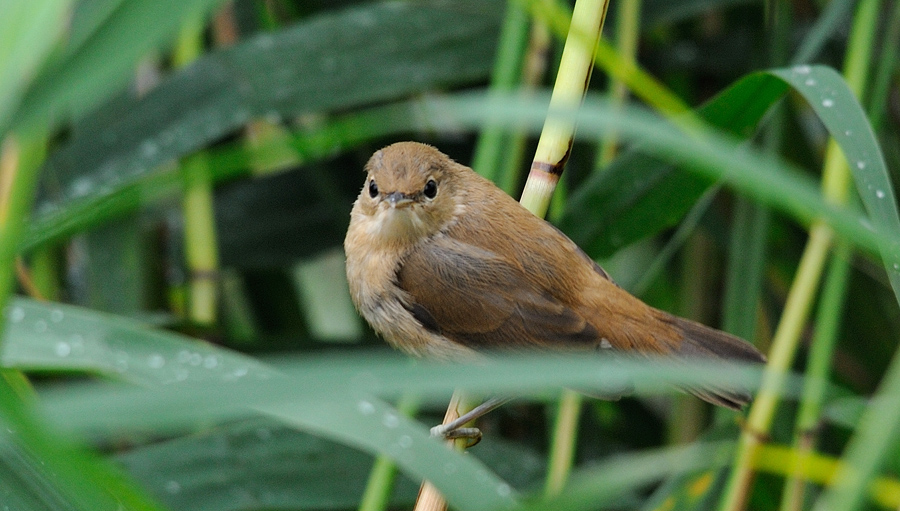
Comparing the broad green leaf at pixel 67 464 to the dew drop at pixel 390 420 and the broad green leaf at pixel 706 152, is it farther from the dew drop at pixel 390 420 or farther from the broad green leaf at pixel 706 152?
the broad green leaf at pixel 706 152

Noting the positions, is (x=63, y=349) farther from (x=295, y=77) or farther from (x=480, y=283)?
(x=295, y=77)

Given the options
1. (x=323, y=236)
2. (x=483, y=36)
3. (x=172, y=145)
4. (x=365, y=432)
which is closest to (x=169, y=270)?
(x=323, y=236)

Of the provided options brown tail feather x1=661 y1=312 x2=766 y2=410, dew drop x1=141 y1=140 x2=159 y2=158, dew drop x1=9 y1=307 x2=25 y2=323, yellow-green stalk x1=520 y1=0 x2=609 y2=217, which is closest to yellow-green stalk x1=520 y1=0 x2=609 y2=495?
yellow-green stalk x1=520 y1=0 x2=609 y2=217

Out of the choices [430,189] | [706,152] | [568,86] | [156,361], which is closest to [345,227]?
[430,189]

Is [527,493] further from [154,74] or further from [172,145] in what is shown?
[154,74]

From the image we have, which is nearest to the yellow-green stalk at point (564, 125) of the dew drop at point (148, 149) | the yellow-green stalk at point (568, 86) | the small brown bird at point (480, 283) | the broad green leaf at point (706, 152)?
the yellow-green stalk at point (568, 86)

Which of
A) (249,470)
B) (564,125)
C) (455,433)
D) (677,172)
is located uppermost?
(564,125)
